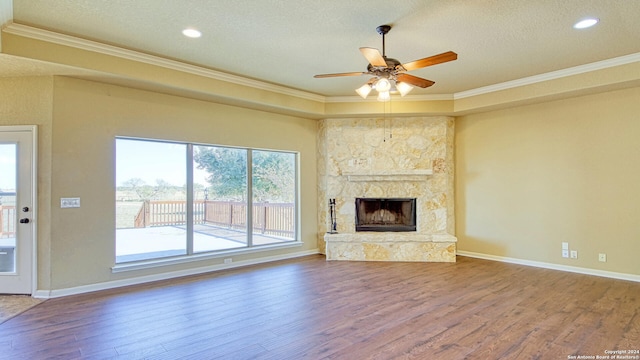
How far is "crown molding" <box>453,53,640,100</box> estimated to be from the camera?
4.36 metres

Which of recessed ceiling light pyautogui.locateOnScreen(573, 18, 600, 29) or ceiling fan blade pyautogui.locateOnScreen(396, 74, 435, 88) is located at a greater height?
recessed ceiling light pyautogui.locateOnScreen(573, 18, 600, 29)

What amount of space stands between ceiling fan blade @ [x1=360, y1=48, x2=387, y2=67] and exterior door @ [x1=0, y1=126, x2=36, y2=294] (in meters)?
4.08

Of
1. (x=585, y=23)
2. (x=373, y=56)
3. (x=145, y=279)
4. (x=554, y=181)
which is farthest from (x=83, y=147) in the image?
(x=554, y=181)

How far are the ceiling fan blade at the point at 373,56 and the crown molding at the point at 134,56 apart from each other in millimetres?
2553

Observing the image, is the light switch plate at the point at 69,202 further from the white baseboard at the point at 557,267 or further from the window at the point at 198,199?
the white baseboard at the point at 557,267

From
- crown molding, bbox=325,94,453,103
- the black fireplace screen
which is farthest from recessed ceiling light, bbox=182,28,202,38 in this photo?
the black fireplace screen

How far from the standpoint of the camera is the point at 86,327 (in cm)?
322

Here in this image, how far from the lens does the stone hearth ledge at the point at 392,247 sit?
5934 mm

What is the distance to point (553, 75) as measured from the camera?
4.94 metres

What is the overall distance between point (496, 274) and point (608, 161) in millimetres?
2301

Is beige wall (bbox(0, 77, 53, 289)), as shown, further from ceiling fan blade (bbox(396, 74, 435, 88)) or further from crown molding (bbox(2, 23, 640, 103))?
ceiling fan blade (bbox(396, 74, 435, 88))

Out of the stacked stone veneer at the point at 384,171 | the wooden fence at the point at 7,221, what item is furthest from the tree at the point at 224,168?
the wooden fence at the point at 7,221

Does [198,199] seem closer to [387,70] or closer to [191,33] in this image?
[191,33]

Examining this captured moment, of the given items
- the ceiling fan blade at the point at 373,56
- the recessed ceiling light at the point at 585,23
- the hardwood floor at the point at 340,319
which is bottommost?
the hardwood floor at the point at 340,319
